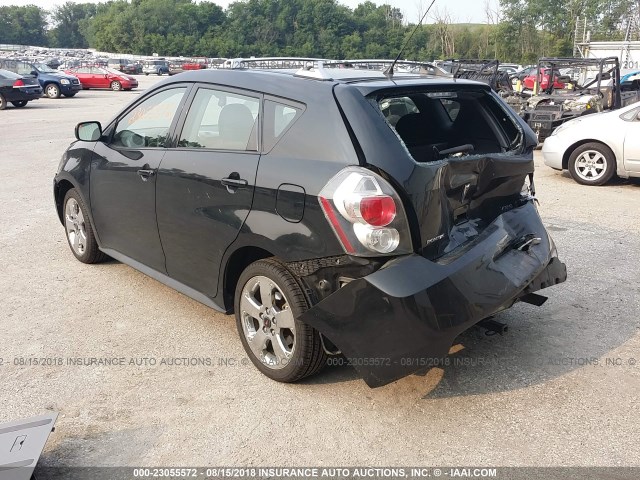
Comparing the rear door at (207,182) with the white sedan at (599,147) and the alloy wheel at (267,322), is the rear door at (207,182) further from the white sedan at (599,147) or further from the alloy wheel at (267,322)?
the white sedan at (599,147)

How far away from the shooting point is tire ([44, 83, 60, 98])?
28656 mm

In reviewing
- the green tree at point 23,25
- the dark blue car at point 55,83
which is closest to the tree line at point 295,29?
the green tree at point 23,25

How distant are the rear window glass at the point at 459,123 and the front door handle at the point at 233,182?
3.62 feet

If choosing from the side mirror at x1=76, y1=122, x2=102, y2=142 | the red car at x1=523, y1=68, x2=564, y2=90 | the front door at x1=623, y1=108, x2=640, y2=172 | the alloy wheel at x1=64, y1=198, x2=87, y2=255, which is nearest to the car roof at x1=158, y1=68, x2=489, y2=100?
the side mirror at x1=76, y1=122, x2=102, y2=142

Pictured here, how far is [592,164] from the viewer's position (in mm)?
9508

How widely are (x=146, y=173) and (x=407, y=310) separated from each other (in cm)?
231

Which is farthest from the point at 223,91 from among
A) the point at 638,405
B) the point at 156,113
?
the point at 638,405

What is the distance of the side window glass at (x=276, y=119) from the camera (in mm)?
3507

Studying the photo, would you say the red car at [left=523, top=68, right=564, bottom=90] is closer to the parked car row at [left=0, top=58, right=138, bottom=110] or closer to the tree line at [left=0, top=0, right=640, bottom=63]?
the parked car row at [left=0, top=58, right=138, bottom=110]

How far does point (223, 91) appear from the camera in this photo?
4023mm

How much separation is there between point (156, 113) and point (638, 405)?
12.3 feet

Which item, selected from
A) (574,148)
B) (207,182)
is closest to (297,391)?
(207,182)

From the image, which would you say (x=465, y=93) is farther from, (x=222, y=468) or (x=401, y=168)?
(x=222, y=468)

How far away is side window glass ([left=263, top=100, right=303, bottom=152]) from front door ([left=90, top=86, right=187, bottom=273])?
0.96 meters
